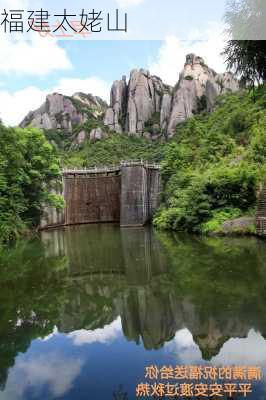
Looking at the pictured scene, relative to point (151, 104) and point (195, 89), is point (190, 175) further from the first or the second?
point (151, 104)

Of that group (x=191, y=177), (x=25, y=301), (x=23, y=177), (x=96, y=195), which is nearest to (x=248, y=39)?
(x=25, y=301)

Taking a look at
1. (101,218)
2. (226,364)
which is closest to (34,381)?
(226,364)

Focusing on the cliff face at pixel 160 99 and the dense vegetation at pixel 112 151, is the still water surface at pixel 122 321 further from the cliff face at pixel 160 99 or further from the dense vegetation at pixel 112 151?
the cliff face at pixel 160 99

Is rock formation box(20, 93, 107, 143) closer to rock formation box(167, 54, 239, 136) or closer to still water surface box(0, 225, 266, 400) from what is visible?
rock formation box(167, 54, 239, 136)

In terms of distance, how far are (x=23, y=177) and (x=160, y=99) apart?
1655 inches

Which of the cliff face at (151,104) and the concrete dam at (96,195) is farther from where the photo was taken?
the cliff face at (151,104)

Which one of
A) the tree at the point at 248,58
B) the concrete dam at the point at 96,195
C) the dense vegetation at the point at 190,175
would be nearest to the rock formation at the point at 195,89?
the dense vegetation at the point at 190,175

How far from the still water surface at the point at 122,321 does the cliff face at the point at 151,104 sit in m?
43.1

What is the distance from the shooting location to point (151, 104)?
5622 centimetres

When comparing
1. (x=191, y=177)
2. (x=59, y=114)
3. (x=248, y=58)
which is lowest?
(x=191, y=177)

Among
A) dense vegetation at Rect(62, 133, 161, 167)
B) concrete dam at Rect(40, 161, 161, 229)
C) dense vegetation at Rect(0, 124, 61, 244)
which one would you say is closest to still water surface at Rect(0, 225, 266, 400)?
dense vegetation at Rect(0, 124, 61, 244)

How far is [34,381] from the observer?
3.62 metres

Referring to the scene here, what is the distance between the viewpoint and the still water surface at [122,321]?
3.66m

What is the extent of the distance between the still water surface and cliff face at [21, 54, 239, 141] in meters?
43.1
